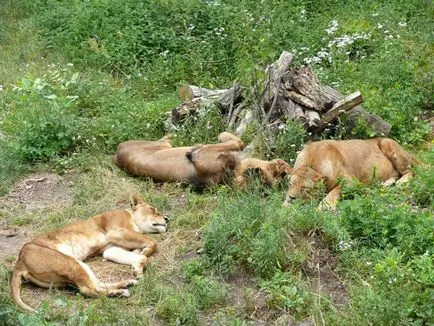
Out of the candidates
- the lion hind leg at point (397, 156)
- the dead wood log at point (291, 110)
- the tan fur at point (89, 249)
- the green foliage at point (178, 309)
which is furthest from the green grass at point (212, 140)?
the lion hind leg at point (397, 156)

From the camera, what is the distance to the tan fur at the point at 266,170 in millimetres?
10016

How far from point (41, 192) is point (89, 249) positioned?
2.31 m

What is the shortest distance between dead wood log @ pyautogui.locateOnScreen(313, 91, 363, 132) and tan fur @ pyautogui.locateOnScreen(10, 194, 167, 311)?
256 centimetres

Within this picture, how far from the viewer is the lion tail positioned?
25.2 ft

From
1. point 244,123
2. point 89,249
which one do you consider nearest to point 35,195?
point 89,249

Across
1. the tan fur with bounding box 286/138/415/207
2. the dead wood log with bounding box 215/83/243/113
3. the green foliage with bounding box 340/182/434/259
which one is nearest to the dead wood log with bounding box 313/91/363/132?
the tan fur with bounding box 286/138/415/207

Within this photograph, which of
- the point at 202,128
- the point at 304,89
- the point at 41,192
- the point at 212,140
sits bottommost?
the point at 41,192

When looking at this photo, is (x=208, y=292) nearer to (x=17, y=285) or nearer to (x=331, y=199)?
(x=17, y=285)

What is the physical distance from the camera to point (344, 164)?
1008 cm

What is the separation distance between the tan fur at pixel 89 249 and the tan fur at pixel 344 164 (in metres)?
1.58

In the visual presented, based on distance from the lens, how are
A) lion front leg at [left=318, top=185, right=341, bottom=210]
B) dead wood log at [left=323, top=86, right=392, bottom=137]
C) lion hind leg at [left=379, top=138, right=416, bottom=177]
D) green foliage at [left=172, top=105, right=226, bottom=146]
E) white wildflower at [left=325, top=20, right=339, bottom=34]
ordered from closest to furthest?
lion front leg at [left=318, top=185, right=341, bottom=210] < lion hind leg at [left=379, top=138, right=416, bottom=177] < dead wood log at [left=323, top=86, right=392, bottom=137] < green foliage at [left=172, top=105, right=226, bottom=146] < white wildflower at [left=325, top=20, right=339, bottom=34]

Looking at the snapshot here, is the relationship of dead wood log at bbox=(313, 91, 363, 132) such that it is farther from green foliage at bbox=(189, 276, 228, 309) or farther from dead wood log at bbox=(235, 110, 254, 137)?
green foliage at bbox=(189, 276, 228, 309)

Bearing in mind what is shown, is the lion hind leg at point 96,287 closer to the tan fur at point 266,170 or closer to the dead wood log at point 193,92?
the tan fur at point 266,170

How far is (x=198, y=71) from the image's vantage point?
44.3 ft
